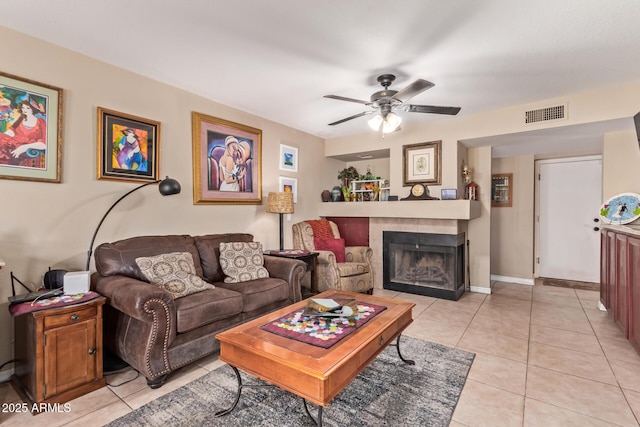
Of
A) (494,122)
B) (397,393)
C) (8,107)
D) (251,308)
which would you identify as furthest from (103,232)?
(494,122)

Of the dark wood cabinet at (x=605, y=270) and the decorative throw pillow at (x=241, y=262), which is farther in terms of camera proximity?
the dark wood cabinet at (x=605, y=270)

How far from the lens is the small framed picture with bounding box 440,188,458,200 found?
13.4 ft

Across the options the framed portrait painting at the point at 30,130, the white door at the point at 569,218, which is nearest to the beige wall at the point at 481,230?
the white door at the point at 569,218

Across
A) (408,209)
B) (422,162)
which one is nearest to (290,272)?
(408,209)

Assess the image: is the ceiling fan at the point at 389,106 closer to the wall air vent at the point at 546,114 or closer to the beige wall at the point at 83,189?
the wall air vent at the point at 546,114

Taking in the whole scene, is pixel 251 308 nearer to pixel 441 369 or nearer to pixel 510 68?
pixel 441 369

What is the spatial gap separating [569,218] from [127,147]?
6.13 metres

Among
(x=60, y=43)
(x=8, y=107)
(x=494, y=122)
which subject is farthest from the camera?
(x=494, y=122)

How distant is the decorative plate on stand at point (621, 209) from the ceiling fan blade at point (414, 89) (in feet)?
9.24

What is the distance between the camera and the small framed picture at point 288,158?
14.5 feet

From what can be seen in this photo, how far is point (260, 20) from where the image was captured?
2068 millimetres

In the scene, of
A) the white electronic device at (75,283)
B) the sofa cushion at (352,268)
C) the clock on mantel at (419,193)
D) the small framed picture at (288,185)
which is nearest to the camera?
the white electronic device at (75,283)

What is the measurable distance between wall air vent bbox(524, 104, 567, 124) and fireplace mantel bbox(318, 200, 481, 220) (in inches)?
44.3

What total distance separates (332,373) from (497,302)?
347cm
